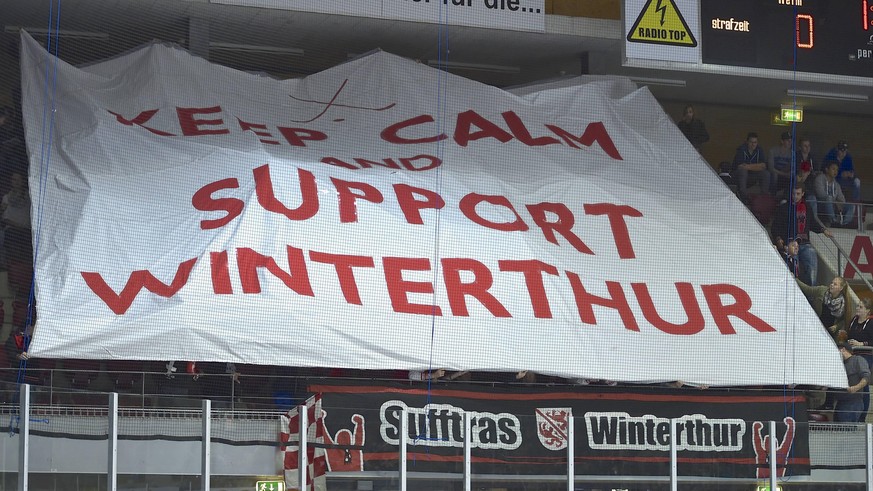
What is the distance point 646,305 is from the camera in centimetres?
1049

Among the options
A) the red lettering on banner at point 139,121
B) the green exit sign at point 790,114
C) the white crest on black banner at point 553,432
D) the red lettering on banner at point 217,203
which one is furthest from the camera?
the green exit sign at point 790,114

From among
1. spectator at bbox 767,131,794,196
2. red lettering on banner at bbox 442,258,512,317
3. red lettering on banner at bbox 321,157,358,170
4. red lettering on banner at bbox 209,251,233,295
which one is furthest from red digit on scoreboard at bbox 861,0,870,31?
red lettering on banner at bbox 209,251,233,295

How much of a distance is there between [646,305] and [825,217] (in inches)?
112

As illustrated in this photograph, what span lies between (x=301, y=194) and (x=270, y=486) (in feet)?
9.66

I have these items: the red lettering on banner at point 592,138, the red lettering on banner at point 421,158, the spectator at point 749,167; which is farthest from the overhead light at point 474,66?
the spectator at point 749,167

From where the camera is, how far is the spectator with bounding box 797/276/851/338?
1109 cm

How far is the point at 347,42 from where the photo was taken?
38.5ft

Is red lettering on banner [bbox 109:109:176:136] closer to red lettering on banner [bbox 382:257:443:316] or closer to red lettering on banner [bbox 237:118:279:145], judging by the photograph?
red lettering on banner [bbox 237:118:279:145]

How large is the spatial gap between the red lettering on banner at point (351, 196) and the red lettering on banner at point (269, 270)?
0.60 m

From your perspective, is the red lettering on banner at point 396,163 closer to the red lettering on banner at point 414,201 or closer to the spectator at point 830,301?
the red lettering on banner at point 414,201

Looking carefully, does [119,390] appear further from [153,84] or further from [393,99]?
[393,99]

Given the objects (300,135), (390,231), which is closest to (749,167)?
(390,231)

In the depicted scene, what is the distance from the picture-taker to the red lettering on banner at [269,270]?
9.38m

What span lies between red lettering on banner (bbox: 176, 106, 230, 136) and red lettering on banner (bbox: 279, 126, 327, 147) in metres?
0.48
